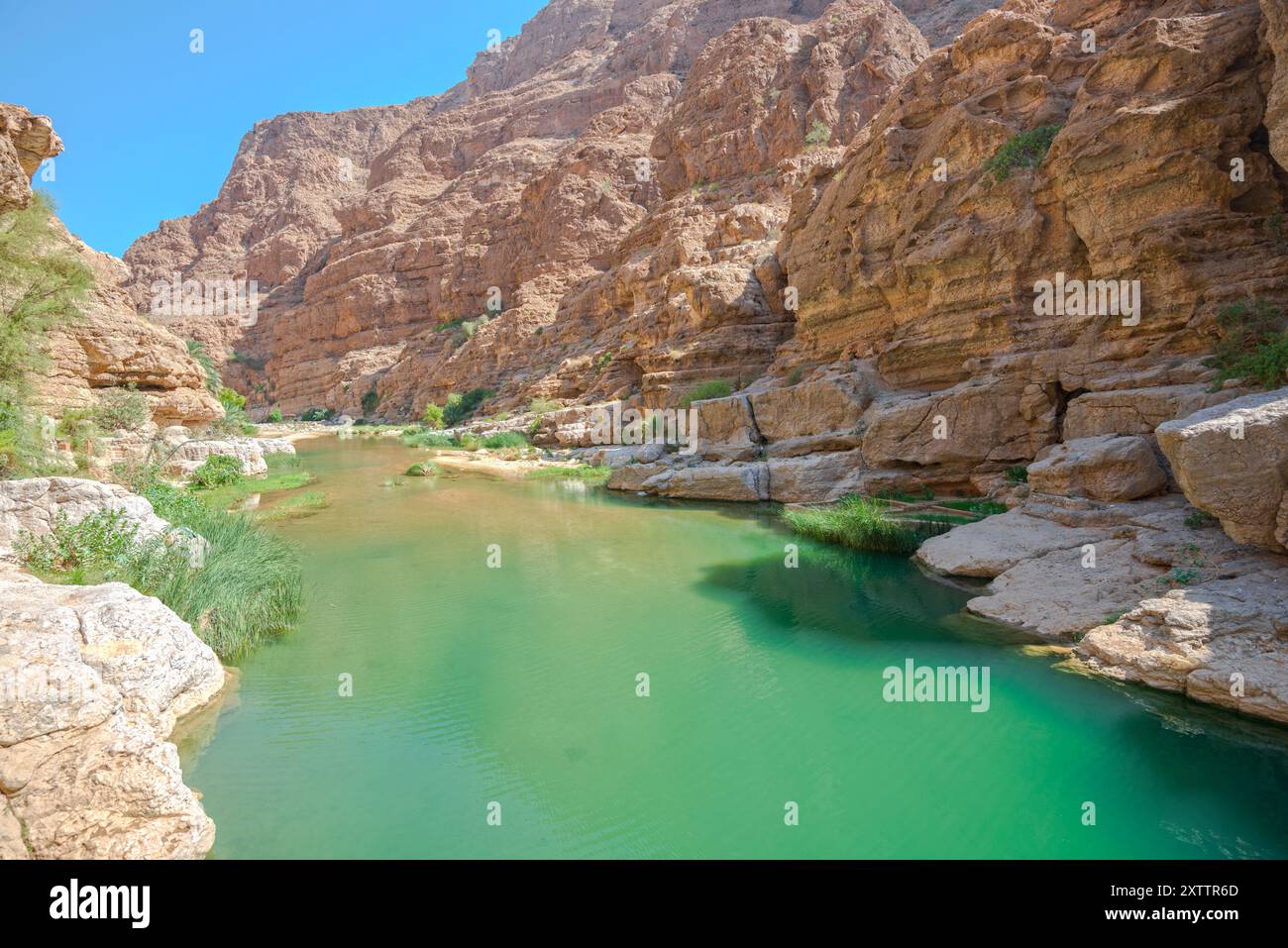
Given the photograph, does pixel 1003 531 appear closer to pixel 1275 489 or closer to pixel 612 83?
pixel 1275 489

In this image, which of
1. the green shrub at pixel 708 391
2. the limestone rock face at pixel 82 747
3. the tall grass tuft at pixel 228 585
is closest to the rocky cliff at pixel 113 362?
the tall grass tuft at pixel 228 585

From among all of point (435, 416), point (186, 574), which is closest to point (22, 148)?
point (186, 574)

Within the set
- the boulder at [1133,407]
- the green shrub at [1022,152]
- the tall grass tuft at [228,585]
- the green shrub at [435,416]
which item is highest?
the green shrub at [1022,152]

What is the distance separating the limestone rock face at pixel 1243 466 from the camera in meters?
5.93

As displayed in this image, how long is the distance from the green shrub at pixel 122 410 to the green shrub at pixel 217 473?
6.84ft

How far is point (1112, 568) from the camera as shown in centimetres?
760

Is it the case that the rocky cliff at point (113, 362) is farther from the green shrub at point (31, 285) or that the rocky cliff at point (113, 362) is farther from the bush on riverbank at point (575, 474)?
the bush on riverbank at point (575, 474)

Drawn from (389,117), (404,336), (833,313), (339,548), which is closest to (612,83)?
(404,336)

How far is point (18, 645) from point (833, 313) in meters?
20.0

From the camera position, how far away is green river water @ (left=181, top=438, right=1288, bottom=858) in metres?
4.06

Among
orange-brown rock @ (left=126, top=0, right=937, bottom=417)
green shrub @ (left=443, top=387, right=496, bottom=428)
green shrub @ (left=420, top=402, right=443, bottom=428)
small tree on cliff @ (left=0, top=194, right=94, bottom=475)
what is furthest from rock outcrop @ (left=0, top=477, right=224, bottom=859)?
green shrub @ (left=443, top=387, right=496, bottom=428)

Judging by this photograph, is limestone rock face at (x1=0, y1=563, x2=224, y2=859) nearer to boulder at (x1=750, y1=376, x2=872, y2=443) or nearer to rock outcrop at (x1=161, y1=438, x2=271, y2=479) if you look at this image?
boulder at (x1=750, y1=376, x2=872, y2=443)
